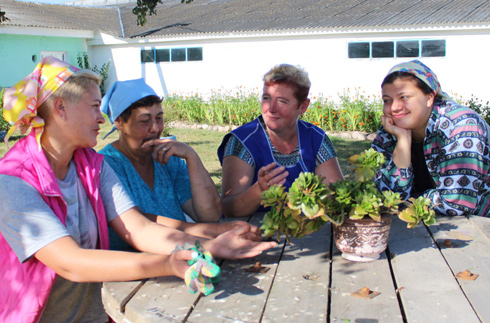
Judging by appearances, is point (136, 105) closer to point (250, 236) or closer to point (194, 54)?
point (250, 236)

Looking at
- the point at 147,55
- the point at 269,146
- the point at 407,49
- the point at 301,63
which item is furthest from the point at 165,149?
the point at 147,55

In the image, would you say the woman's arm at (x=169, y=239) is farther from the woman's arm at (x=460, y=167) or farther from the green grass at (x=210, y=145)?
the green grass at (x=210, y=145)

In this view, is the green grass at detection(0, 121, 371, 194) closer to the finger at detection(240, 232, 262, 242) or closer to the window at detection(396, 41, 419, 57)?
the finger at detection(240, 232, 262, 242)

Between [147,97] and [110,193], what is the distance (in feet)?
2.22

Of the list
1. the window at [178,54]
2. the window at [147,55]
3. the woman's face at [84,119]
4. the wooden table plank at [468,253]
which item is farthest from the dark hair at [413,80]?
the window at [147,55]

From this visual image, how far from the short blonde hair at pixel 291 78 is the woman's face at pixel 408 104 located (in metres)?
0.55

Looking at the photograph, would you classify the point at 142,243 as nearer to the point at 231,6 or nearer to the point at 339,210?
the point at 339,210

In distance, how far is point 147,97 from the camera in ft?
8.66

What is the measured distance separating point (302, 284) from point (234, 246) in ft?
1.15

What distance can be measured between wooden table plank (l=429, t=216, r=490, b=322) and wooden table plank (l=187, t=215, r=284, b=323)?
2.21 feet

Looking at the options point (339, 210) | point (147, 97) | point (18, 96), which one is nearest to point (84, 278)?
point (18, 96)

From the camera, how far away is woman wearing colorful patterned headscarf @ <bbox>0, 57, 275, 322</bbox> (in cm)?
175

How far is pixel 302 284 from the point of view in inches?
67.3

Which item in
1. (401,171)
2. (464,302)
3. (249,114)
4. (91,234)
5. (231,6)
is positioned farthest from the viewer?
(231,6)
